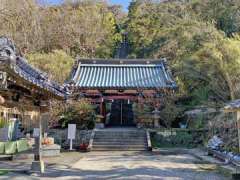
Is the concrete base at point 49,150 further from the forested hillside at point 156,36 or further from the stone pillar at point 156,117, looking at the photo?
the forested hillside at point 156,36

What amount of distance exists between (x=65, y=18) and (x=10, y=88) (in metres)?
28.9

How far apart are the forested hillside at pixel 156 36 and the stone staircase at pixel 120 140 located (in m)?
3.54

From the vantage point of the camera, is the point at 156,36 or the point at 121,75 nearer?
the point at 121,75

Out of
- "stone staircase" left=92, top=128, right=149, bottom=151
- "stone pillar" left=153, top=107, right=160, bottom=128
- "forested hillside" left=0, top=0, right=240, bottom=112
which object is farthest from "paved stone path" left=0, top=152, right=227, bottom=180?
"forested hillside" left=0, top=0, right=240, bottom=112

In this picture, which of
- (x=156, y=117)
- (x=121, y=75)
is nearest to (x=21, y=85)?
(x=156, y=117)

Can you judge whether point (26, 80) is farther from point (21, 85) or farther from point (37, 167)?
point (37, 167)

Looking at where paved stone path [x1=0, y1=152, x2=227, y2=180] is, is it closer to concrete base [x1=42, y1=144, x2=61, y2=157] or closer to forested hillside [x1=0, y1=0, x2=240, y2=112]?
concrete base [x1=42, y1=144, x2=61, y2=157]

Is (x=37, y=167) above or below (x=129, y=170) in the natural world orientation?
above

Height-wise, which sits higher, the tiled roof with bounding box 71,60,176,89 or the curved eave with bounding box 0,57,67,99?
the tiled roof with bounding box 71,60,176,89

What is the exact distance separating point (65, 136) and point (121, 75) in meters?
7.20

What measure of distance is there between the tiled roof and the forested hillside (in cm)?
141

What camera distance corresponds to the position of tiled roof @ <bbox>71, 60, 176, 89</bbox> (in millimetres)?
22047

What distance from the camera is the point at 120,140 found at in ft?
60.0

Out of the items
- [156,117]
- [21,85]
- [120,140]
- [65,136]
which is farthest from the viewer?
[156,117]
